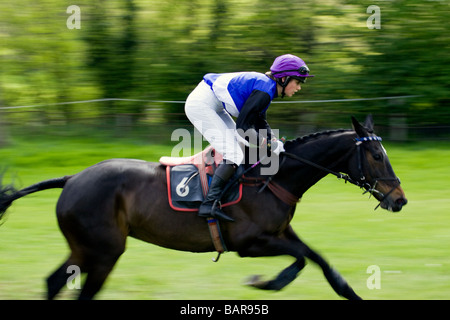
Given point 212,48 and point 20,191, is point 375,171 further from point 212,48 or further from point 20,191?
point 212,48

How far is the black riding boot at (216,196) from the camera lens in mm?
5082

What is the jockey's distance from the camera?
5.05 metres

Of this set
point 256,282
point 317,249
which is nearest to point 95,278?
point 256,282

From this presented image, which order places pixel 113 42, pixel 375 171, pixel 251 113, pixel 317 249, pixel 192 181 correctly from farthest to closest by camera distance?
pixel 113 42 < pixel 317 249 < pixel 192 181 < pixel 375 171 < pixel 251 113

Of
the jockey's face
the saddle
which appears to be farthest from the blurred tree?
the jockey's face

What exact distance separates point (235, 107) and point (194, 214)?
3.00 ft

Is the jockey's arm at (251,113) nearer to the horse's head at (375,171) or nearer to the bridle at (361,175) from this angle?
the bridle at (361,175)

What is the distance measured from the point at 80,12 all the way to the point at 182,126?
313 cm

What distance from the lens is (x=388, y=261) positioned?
6641mm

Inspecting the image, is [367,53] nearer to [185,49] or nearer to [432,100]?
[432,100]

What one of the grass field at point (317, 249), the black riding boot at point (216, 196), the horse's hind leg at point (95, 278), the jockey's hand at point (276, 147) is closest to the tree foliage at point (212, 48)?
the grass field at point (317, 249)

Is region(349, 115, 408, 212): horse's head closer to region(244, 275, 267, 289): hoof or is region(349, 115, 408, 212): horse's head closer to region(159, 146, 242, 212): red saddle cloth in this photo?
region(159, 146, 242, 212): red saddle cloth

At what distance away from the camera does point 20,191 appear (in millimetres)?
5457
